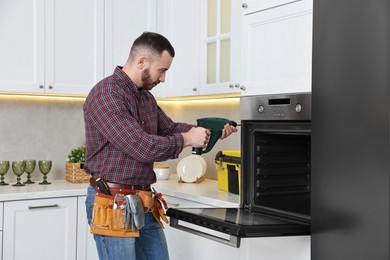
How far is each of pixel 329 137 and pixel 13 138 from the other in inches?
95.0

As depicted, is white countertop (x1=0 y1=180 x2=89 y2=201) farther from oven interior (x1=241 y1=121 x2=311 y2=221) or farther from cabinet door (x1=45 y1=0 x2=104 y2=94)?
oven interior (x1=241 y1=121 x2=311 y2=221)

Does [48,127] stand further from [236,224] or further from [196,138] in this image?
[236,224]

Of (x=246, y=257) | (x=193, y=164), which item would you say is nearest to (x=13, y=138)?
Result: (x=193, y=164)

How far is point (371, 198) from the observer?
1.66m

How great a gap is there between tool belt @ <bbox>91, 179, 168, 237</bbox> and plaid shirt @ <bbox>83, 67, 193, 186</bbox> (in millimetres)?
71

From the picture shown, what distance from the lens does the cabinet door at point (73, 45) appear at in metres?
3.40

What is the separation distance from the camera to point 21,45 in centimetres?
331

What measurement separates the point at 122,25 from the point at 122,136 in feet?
5.22

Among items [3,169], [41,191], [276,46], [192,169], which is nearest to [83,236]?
[41,191]

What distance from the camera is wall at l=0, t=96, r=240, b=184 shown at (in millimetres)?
3582

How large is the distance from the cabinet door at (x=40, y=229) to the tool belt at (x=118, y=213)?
898mm

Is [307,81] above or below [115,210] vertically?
above

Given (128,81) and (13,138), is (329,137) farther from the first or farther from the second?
(13,138)

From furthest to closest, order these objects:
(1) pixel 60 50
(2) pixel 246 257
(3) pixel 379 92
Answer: (1) pixel 60 50
(2) pixel 246 257
(3) pixel 379 92
